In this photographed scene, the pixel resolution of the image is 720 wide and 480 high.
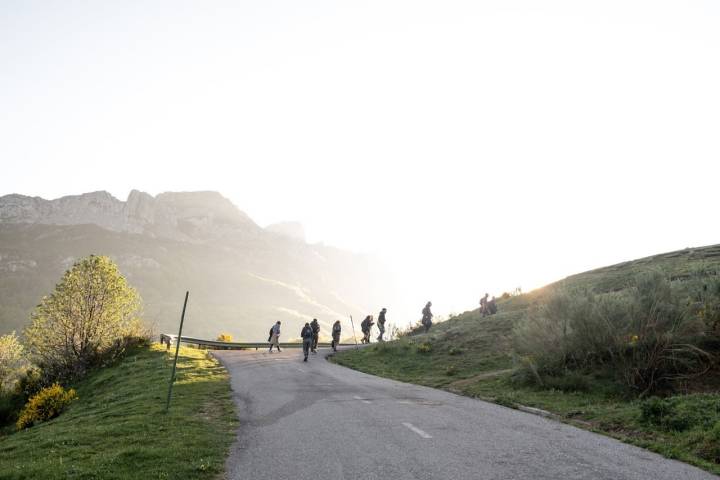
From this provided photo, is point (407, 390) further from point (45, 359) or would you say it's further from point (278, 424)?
point (45, 359)

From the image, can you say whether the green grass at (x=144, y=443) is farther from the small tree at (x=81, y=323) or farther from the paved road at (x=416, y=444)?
the small tree at (x=81, y=323)

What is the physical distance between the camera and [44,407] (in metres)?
21.8

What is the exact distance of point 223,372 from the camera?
830 inches

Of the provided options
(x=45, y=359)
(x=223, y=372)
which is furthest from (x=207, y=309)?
(x=223, y=372)

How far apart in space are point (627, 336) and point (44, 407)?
24383 millimetres

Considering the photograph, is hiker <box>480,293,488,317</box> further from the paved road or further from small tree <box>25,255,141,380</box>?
small tree <box>25,255,141,380</box>

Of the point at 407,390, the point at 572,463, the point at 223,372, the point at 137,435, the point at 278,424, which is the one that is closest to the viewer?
the point at 572,463

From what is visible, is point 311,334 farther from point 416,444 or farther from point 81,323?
point 416,444

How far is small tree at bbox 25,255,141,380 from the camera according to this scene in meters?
31.5

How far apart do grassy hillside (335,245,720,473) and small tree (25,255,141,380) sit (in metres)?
16.5

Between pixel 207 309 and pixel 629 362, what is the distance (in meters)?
181

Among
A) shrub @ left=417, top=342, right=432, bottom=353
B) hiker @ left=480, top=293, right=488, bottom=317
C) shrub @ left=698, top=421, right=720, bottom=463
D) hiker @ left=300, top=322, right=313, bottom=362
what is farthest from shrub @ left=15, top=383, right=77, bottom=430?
shrub @ left=698, top=421, right=720, bottom=463

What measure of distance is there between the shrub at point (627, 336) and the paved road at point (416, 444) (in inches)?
156

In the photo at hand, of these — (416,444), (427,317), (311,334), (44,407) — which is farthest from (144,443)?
(427,317)
